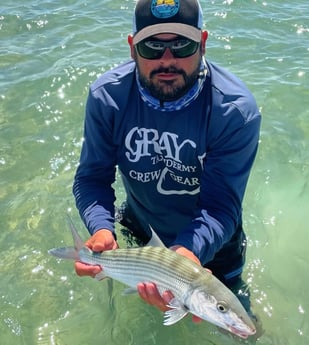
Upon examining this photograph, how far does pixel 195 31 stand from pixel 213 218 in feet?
4.03

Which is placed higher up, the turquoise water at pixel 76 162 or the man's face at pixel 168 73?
the man's face at pixel 168 73

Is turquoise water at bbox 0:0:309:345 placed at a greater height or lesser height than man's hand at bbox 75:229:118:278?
lesser

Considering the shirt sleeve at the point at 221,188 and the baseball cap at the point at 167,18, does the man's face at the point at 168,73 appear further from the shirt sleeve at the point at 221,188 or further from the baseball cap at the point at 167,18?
the shirt sleeve at the point at 221,188

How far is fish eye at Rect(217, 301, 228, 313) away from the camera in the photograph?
2.56 metres

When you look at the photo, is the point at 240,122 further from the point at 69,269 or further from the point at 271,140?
the point at 271,140

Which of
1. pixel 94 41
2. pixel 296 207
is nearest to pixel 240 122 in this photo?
pixel 296 207

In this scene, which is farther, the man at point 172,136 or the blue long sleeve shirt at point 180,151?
the blue long sleeve shirt at point 180,151

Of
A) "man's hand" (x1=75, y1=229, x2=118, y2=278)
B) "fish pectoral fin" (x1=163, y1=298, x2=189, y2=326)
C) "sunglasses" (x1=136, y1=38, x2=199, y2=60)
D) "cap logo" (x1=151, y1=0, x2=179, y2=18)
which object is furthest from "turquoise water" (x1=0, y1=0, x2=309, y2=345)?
"cap logo" (x1=151, y1=0, x2=179, y2=18)

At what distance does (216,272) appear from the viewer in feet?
13.0

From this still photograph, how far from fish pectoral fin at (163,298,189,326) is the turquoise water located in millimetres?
1560

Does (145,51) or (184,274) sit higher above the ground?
(145,51)

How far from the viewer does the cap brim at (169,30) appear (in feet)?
9.85

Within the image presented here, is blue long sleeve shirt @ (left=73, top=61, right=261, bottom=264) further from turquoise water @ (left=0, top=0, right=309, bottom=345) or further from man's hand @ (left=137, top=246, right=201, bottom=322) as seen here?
turquoise water @ (left=0, top=0, right=309, bottom=345)

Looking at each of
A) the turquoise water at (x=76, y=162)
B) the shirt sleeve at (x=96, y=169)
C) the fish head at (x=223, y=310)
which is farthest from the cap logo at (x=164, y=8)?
the turquoise water at (x=76, y=162)
